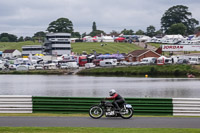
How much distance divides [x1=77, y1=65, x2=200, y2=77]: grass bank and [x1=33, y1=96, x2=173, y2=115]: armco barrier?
64577mm

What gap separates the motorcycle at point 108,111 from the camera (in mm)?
22133

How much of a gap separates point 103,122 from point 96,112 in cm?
136

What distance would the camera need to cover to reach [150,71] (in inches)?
3723

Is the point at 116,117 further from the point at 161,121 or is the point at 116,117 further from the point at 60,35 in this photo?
the point at 60,35

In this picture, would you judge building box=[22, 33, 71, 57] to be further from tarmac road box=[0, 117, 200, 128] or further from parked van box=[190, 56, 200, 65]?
tarmac road box=[0, 117, 200, 128]

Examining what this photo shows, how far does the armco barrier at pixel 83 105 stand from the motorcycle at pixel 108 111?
1.94 m

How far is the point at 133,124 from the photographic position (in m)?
20.4

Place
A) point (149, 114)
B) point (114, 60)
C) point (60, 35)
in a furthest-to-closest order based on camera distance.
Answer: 1. point (60, 35)
2. point (114, 60)
3. point (149, 114)

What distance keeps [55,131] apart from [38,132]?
72cm

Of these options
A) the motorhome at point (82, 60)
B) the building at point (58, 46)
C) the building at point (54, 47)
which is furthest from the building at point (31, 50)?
the motorhome at point (82, 60)

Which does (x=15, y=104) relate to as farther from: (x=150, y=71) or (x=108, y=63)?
(x=108, y=63)

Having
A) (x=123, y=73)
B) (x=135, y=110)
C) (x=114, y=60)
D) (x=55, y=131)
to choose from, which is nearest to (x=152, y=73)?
(x=123, y=73)

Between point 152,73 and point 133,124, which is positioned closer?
point 133,124

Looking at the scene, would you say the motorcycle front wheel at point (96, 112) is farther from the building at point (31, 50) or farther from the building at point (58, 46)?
the building at point (31, 50)
